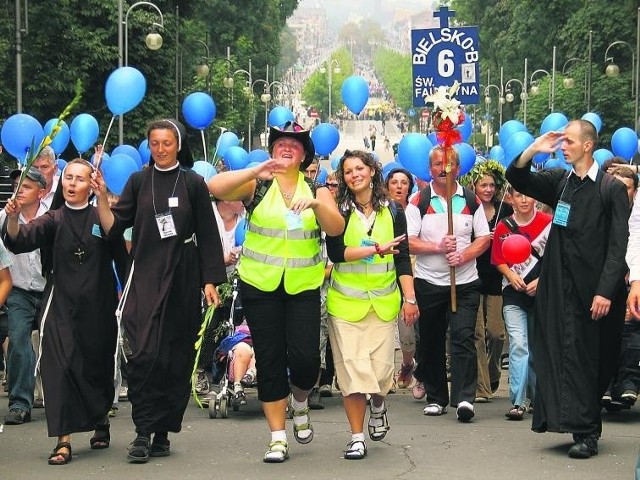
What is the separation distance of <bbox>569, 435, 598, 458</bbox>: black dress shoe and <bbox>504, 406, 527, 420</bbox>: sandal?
1.61 m

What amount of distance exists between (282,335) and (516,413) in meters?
2.50

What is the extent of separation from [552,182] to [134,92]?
8395mm

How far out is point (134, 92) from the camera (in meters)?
17.2

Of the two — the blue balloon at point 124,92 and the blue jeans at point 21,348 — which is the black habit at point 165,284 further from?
the blue balloon at point 124,92

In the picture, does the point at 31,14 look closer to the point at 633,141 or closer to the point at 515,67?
the point at 633,141

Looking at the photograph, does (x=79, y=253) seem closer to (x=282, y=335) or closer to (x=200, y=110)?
(x=282, y=335)

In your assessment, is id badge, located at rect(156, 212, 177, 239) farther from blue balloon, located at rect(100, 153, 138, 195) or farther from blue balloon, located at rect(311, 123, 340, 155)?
blue balloon, located at rect(311, 123, 340, 155)

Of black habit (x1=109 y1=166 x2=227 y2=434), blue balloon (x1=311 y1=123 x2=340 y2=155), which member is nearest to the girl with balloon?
black habit (x1=109 y1=166 x2=227 y2=434)

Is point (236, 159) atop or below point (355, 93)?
below

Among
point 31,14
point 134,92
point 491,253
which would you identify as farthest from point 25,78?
point 491,253

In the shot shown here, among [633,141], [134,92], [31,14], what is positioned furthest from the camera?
[31,14]

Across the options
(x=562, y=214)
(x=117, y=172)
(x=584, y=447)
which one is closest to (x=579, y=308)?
(x=562, y=214)

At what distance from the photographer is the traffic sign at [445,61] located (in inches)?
645

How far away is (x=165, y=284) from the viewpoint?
9.19 m
